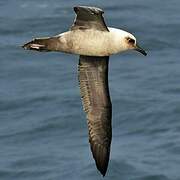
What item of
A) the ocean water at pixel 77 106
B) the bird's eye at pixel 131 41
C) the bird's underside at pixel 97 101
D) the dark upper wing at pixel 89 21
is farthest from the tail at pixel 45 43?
the ocean water at pixel 77 106

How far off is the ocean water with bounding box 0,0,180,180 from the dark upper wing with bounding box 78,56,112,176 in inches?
449

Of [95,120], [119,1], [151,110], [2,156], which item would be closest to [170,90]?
[151,110]

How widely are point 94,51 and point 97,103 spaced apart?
5.68 ft

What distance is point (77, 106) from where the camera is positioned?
32875mm

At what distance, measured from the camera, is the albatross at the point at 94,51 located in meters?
15.9

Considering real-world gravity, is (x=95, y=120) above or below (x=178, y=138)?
above

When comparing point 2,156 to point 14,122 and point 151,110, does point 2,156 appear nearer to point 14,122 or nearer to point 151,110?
point 14,122

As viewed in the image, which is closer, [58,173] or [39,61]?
[58,173]

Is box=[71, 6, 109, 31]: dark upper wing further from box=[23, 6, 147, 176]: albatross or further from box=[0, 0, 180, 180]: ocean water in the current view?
box=[0, 0, 180, 180]: ocean water

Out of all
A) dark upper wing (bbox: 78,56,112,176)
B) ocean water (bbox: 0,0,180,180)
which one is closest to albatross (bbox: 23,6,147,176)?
dark upper wing (bbox: 78,56,112,176)

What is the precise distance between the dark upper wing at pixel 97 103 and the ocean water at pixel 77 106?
37.5ft

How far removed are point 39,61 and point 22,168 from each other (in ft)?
20.0

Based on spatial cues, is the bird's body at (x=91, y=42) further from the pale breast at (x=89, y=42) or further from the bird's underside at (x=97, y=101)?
the bird's underside at (x=97, y=101)

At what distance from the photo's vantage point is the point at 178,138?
3100 cm
